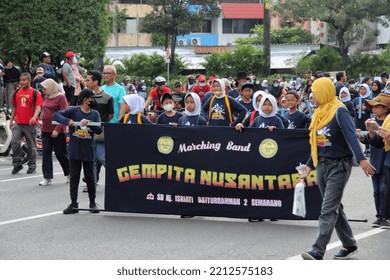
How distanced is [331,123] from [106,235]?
326cm

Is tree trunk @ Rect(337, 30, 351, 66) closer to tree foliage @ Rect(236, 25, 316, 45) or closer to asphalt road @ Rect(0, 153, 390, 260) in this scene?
tree foliage @ Rect(236, 25, 316, 45)

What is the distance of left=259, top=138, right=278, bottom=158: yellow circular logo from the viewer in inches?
464

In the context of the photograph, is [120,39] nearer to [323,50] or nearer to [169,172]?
[323,50]

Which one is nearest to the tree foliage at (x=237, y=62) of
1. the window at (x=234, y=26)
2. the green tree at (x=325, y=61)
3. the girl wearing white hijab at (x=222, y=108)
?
the green tree at (x=325, y=61)

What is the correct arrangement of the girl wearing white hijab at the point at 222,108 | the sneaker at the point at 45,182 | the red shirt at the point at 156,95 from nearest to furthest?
the girl wearing white hijab at the point at 222,108 < the sneaker at the point at 45,182 < the red shirt at the point at 156,95

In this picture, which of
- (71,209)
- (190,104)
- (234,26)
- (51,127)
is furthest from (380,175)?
(234,26)

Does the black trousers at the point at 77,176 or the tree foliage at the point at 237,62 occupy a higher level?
the black trousers at the point at 77,176

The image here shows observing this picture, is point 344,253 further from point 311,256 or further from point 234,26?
point 234,26

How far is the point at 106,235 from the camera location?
440 inches

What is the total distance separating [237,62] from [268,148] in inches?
1562

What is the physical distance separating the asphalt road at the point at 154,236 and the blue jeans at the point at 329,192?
25.2 inches

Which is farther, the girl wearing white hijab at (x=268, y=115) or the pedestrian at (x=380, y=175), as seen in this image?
the girl wearing white hijab at (x=268, y=115)

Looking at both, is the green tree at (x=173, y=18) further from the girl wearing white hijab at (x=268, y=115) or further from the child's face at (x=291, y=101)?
the girl wearing white hijab at (x=268, y=115)

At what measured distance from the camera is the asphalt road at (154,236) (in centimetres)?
996
